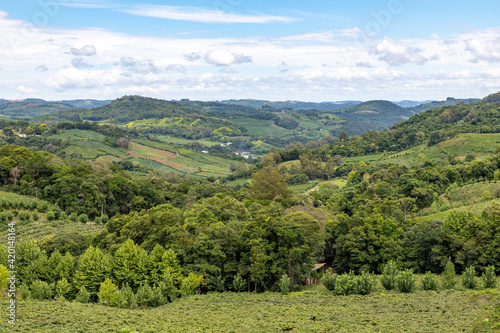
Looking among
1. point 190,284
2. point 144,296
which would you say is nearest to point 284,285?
point 190,284

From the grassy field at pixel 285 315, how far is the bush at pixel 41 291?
387cm

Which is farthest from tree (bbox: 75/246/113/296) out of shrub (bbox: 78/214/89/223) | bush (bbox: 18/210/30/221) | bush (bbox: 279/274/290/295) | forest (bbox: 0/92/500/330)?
shrub (bbox: 78/214/89/223)

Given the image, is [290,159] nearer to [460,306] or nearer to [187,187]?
[187,187]

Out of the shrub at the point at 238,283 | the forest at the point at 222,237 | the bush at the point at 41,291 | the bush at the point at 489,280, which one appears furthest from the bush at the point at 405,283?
the bush at the point at 41,291

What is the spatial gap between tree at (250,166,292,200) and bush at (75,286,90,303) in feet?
139

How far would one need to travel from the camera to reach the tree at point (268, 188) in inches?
2982

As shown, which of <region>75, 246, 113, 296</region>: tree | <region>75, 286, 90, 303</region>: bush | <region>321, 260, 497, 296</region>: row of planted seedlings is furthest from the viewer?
<region>75, 246, 113, 296</region>: tree

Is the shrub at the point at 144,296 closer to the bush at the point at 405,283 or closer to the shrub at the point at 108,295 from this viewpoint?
the shrub at the point at 108,295

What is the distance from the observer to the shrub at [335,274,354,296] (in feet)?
119

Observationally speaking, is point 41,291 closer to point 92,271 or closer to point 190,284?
point 92,271

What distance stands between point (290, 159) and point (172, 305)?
442ft

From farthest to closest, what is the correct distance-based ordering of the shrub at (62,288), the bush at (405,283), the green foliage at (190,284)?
the green foliage at (190,284), the shrub at (62,288), the bush at (405,283)

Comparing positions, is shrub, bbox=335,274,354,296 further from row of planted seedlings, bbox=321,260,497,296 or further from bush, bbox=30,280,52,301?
bush, bbox=30,280,52,301

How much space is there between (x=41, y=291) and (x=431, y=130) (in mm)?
149845
